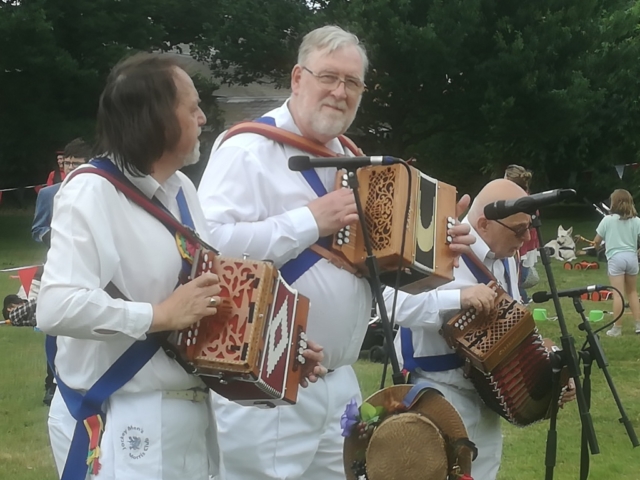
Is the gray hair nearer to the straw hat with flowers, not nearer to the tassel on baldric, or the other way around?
the straw hat with flowers

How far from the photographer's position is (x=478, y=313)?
11.6ft

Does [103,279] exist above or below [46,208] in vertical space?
above

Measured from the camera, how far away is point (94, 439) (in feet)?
7.61

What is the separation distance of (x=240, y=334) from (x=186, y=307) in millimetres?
157

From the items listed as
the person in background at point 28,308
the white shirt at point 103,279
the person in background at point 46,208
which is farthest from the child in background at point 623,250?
the white shirt at point 103,279

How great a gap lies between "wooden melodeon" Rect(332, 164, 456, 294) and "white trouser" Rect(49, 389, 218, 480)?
0.84 metres

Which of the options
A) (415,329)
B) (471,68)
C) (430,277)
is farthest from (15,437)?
(471,68)

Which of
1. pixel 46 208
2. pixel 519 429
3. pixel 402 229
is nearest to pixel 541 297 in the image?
pixel 402 229

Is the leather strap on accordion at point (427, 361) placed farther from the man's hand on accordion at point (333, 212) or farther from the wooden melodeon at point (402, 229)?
the man's hand on accordion at point (333, 212)

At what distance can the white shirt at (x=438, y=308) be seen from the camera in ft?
11.5

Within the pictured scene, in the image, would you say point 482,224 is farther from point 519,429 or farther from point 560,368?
point 519,429

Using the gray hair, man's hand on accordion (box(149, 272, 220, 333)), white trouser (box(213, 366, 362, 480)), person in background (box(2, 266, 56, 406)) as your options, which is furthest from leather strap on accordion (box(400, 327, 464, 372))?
person in background (box(2, 266, 56, 406))

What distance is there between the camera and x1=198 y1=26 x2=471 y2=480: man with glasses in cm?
300

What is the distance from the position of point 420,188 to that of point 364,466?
0.99 m
